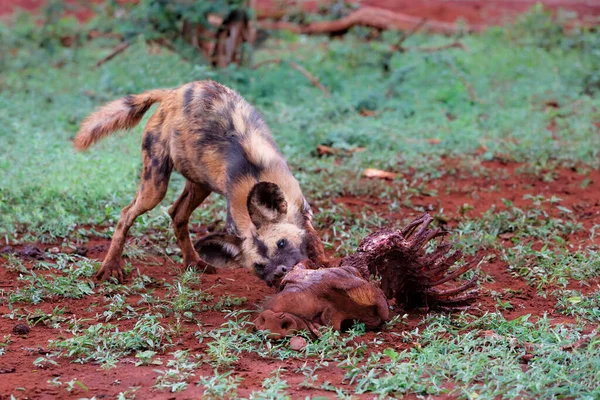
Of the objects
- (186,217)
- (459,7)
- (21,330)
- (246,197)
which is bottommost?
(21,330)

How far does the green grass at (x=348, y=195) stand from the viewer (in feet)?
12.5

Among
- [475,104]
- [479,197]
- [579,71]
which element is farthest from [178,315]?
[579,71]

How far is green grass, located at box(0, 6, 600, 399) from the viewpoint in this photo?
381 cm

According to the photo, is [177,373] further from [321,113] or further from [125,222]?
[321,113]

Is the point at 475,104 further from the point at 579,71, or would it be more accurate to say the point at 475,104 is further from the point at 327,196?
the point at 327,196

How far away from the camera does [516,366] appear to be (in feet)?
12.0

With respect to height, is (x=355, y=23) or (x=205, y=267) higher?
(x=355, y=23)

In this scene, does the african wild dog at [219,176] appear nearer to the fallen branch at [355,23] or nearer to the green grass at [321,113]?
the green grass at [321,113]

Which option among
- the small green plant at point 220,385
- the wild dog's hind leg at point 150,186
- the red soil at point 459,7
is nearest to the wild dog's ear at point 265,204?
the wild dog's hind leg at point 150,186

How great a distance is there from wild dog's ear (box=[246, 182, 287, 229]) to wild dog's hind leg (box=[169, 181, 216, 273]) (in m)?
1.15

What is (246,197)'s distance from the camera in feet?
16.5

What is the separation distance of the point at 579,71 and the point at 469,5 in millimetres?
10775

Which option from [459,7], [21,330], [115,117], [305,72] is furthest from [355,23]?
[21,330]

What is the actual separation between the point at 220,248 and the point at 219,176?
533 millimetres
